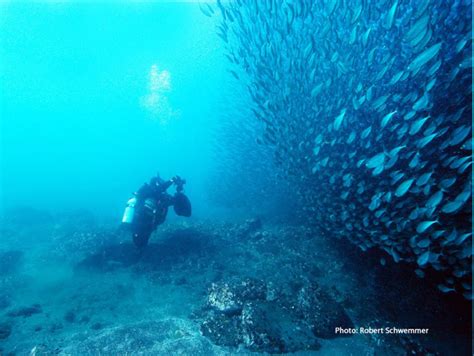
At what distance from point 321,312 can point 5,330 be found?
6.46m

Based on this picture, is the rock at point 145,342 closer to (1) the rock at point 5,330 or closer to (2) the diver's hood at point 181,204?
(1) the rock at point 5,330

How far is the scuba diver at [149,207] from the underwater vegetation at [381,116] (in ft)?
9.45

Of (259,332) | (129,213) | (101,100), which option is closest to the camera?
(259,332)

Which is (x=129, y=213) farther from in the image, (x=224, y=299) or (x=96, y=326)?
(x=224, y=299)

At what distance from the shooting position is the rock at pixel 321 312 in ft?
16.7

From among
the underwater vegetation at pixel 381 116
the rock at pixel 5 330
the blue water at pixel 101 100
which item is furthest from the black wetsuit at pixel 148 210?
the blue water at pixel 101 100

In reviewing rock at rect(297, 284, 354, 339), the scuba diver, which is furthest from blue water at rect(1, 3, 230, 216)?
rock at rect(297, 284, 354, 339)

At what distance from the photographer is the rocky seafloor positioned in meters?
4.73

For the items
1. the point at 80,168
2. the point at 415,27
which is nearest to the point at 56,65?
the point at 80,168

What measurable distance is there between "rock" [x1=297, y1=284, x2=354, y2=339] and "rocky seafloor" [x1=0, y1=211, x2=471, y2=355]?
20 millimetres

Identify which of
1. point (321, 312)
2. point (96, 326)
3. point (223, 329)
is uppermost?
point (96, 326)

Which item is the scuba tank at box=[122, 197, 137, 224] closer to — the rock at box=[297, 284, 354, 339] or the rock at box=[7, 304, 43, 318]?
the rock at box=[7, 304, 43, 318]

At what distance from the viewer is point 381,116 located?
211 inches

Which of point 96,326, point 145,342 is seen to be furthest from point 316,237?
point 96,326
